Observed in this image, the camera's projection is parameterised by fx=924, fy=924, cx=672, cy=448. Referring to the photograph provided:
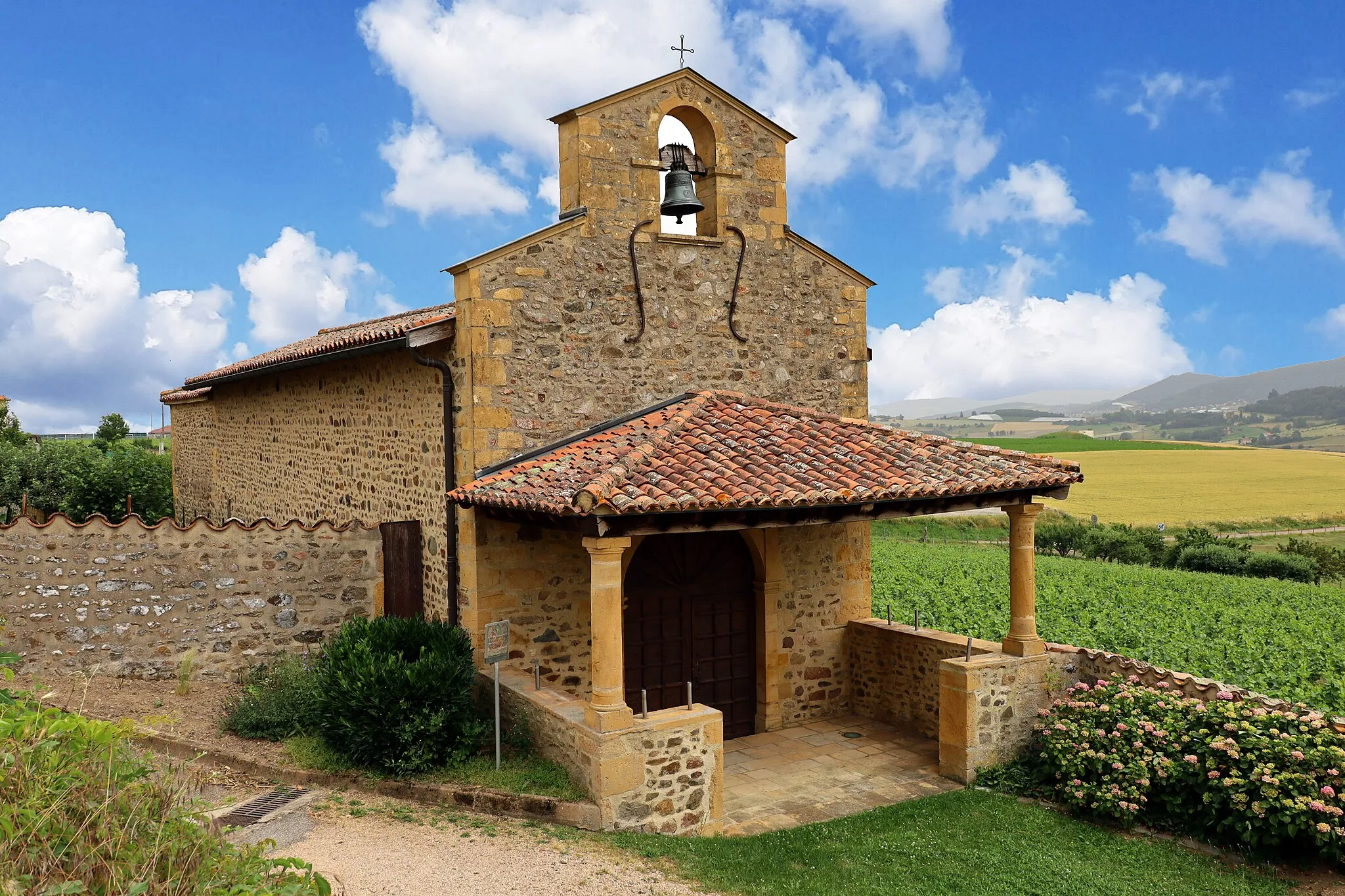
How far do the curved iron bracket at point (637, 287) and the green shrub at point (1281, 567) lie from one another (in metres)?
27.0

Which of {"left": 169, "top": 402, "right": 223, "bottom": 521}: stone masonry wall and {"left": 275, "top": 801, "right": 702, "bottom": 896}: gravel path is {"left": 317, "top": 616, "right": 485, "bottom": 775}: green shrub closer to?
{"left": 275, "top": 801, "right": 702, "bottom": 896}: gravel path

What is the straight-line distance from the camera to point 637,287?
1070cm

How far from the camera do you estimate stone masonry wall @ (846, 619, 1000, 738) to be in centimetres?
1103

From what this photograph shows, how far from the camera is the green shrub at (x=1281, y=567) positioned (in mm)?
29375

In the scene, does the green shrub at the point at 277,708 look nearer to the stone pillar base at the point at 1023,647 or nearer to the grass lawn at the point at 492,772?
the grass lawn at the point at 492,772

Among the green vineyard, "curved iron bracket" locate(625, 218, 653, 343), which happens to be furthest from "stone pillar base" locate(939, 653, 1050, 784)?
"curved iron bracket" locate(625, 218, 653, 343)

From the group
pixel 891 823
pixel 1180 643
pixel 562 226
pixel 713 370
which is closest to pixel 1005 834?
pixel 891 823

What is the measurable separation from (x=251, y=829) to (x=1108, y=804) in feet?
24.5

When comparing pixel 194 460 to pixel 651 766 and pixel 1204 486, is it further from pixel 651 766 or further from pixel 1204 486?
pixel 1204 486

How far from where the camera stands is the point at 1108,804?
28.0ft

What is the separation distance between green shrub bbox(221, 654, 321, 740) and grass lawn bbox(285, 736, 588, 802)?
1.25 ft

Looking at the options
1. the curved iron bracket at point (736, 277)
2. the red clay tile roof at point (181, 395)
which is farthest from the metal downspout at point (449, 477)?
the red clay tile roof at point (181, 395)

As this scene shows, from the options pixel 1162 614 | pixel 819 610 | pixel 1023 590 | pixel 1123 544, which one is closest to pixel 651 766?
pixel 819 610

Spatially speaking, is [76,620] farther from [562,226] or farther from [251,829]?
[562,226]
